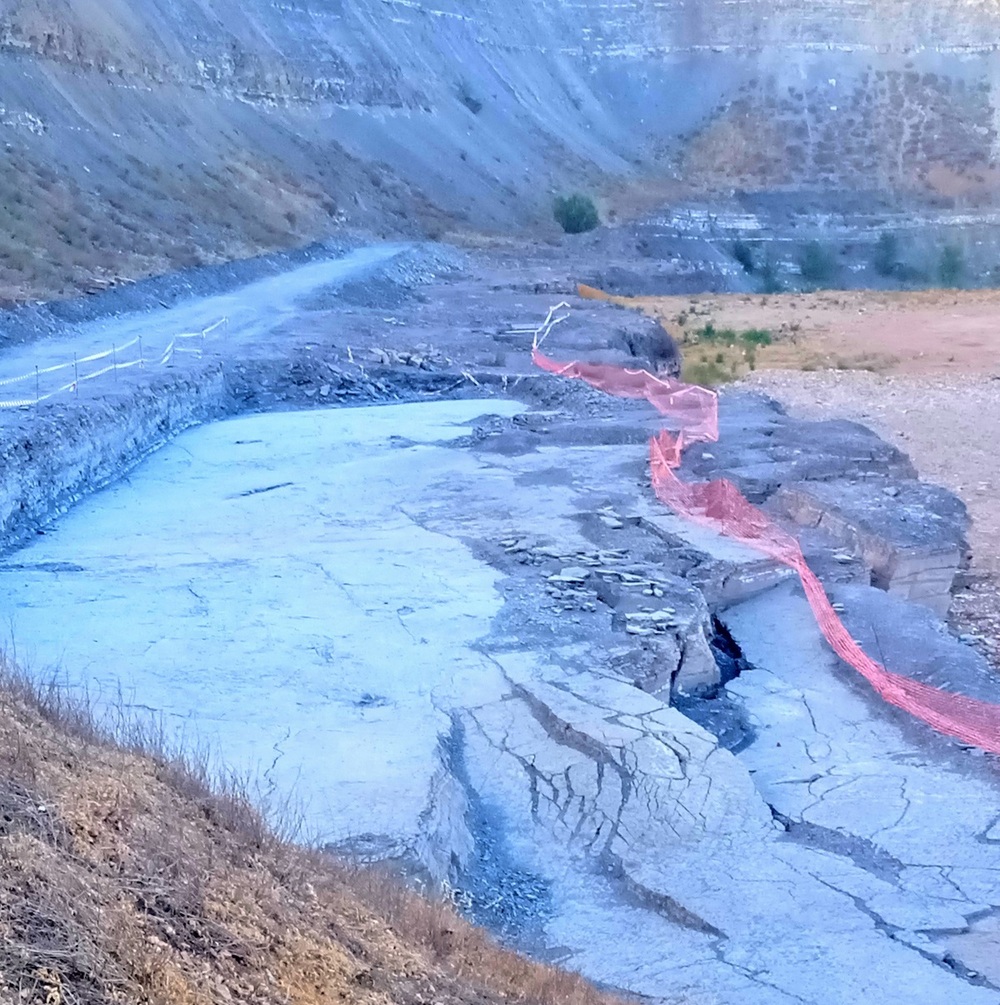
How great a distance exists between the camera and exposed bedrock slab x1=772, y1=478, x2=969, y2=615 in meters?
11.5

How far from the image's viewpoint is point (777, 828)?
21.7ft

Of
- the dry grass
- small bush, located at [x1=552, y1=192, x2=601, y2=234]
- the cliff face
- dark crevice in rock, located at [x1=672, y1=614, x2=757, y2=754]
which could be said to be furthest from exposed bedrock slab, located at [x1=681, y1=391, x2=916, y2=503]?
small bush, located at [x1=552, y1=192, x2=601, y2=234]

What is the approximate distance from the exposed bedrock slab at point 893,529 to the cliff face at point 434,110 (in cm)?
1316

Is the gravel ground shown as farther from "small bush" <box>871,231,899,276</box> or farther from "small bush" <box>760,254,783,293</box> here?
"small bush" <box>871,231,899,276</box>

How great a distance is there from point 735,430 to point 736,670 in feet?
23.8

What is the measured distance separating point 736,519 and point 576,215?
133ft

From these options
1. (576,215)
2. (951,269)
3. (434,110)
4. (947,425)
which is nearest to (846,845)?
(947,425)

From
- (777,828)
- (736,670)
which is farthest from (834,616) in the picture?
(777,828)

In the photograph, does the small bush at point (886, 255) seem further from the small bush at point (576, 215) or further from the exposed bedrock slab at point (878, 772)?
the exposed bedrock slab at point (878, 772)

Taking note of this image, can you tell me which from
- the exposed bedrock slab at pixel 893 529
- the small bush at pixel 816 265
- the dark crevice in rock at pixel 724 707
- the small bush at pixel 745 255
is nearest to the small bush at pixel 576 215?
the small bush at pixel 745 255

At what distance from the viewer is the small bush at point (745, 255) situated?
178 ft

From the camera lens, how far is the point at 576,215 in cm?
5069

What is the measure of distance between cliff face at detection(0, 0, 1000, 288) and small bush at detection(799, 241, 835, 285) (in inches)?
416

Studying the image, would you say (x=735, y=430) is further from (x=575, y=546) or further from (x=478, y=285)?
(x=478, y=285)
